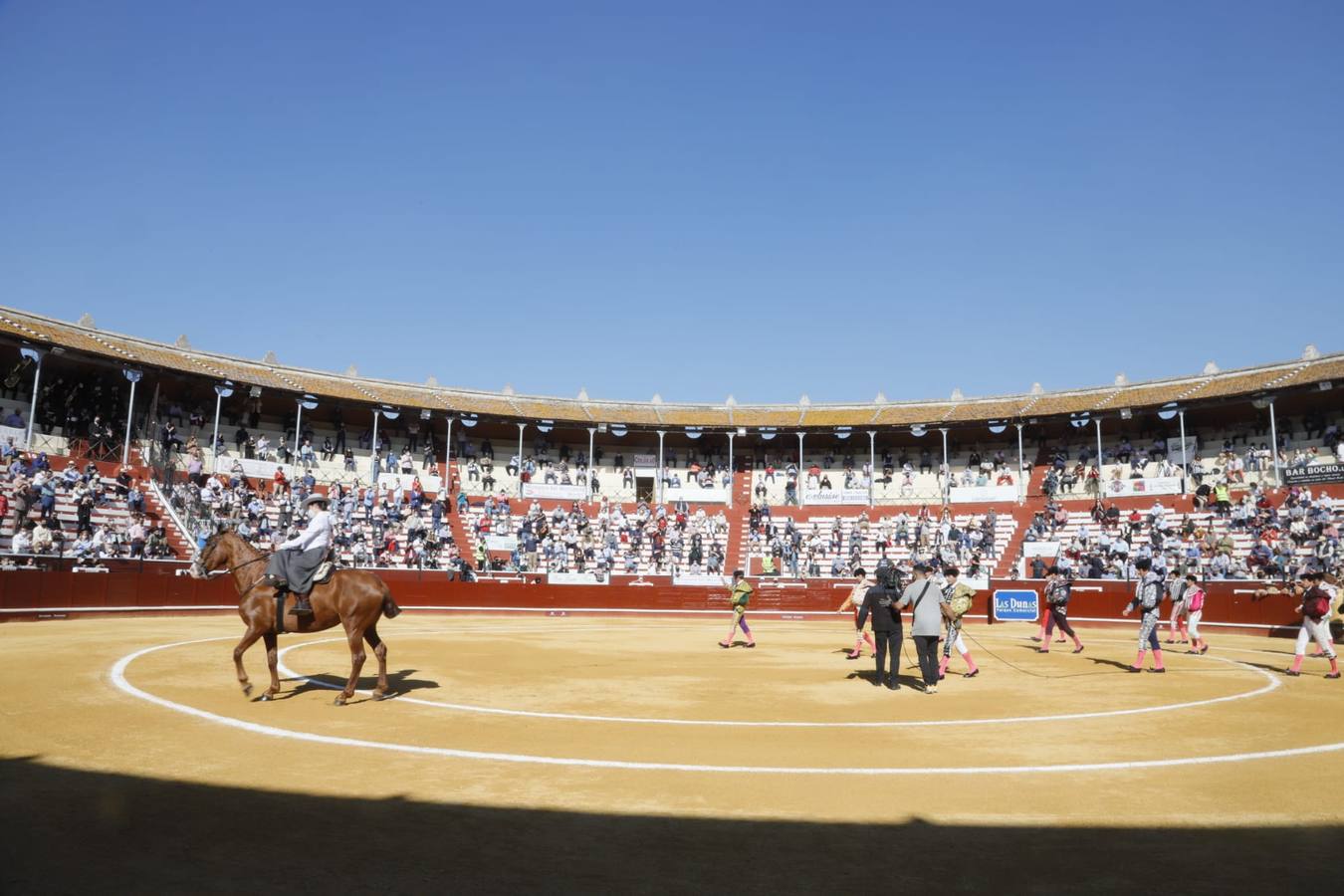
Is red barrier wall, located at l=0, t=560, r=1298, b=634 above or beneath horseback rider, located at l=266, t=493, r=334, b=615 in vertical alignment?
beneath

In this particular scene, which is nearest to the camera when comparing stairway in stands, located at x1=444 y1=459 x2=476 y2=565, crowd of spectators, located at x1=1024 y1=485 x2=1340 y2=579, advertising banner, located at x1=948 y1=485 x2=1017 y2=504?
crowd of spectators, located at x1=1024 y1=485 x2=1340 y2=579

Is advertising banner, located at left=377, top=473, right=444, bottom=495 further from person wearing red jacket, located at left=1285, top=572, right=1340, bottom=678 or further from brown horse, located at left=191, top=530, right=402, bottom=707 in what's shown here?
person wearing red jacket, located at left=1285, top=572, right=1340, bottom=678

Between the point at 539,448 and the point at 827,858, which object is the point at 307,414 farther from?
the point at 827,858

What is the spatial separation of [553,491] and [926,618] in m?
31.7

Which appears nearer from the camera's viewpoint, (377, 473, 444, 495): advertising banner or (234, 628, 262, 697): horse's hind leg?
(234, 628, 262, 697): horse's hind leg

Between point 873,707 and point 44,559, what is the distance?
74.3ft

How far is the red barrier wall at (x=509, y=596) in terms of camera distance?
23.0m

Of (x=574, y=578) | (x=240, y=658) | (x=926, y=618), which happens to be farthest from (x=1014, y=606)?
(x=240, y=658)

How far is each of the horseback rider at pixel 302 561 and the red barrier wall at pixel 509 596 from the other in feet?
53.0

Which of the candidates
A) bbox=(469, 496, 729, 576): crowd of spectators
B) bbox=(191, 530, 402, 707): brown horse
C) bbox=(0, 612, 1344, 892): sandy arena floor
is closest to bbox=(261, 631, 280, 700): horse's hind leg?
bbox=(191, 530, 402, 707): brown horse

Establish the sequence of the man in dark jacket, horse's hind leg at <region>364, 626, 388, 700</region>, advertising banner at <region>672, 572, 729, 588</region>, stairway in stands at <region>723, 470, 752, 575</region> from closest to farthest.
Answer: horse's hind leg at <region>364, 626, 388, 700</region>, the man in dark jacket, advertising banner at <region>672, 572, 729, 588</region>, stairway in stands at <region>723, 470, 752, 575</region>

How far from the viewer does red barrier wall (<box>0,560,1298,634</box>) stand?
22953mm

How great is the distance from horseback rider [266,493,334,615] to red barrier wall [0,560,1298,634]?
53.0ft

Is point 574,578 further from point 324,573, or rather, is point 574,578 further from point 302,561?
point 302,561
